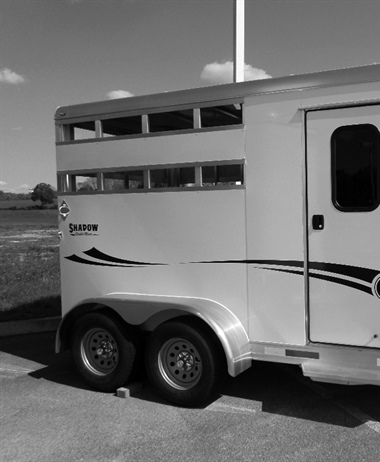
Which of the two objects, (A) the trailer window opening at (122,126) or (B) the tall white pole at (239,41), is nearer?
(A) the trailer window opening at (122,126)

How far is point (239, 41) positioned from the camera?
6.77 meters

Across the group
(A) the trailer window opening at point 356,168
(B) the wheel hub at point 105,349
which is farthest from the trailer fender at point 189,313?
(A) the trailer window opening at point 356,168

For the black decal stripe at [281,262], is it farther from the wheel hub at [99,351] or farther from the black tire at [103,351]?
the wheel hub at [99,351]

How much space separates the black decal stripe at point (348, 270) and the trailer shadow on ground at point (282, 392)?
3.89 ft

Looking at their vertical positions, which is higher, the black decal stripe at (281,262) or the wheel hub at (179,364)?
the black decal stripe at (281,262)

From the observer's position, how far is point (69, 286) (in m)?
5.48

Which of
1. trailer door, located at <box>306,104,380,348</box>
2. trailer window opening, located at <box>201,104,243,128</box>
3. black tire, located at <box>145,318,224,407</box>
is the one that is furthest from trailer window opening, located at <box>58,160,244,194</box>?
black tire, located at <box>145,318,224,407</box>

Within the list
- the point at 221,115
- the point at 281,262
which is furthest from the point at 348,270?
the point at 221,115

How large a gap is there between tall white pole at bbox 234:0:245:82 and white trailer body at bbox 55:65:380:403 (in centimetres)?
210

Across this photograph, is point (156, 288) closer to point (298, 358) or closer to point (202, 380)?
point (202, 380)

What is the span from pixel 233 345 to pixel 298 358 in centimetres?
55

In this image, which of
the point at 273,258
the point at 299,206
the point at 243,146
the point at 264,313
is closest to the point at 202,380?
the point at 264,313

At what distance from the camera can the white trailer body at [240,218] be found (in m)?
4.17

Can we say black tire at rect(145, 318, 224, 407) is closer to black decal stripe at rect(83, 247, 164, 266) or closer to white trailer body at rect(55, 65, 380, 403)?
white trailer body at rect(55, 65, 380, 403)
